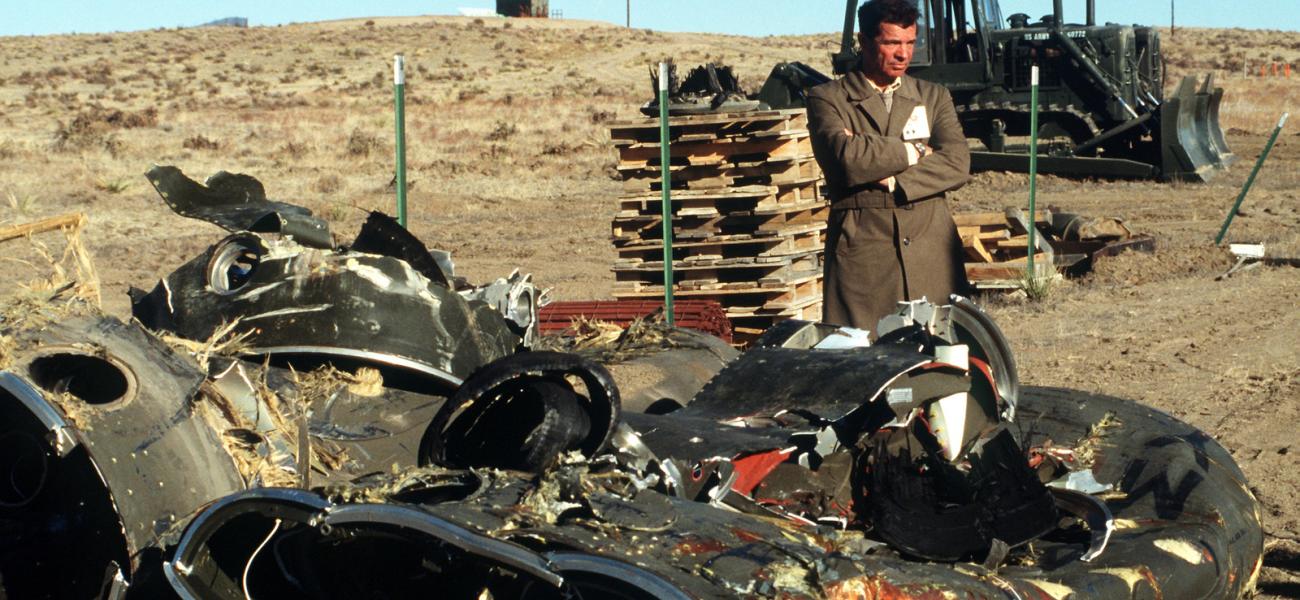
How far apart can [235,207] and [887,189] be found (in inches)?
97.2

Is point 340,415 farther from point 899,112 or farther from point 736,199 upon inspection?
point 736,199

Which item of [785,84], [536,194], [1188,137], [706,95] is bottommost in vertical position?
[536,194]

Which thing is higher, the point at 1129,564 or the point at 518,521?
the point at 518,521

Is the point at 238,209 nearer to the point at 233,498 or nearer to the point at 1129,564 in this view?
the point at 233,498

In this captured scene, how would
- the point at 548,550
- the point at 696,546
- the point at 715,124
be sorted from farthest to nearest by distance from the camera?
the point at 715,124, the point at 696,546, the point at 548,550

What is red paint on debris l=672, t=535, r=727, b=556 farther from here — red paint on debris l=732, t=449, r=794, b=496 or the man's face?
the man's face

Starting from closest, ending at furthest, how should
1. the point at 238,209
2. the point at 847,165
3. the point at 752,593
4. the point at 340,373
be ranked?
the point at 752,593
the point at 340,373
the point at 238,209
the point at 847,165

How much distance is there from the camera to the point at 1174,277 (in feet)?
39.0

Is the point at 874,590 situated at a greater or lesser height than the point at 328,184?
lesser

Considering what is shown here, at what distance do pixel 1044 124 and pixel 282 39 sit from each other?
51.6 metres

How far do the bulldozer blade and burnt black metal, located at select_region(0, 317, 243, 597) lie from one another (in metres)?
18.0

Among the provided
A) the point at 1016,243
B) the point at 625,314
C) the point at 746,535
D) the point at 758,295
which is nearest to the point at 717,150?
the point at 758,295

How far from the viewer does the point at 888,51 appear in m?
5.48

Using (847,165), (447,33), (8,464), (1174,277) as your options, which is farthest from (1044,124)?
(447,33)
